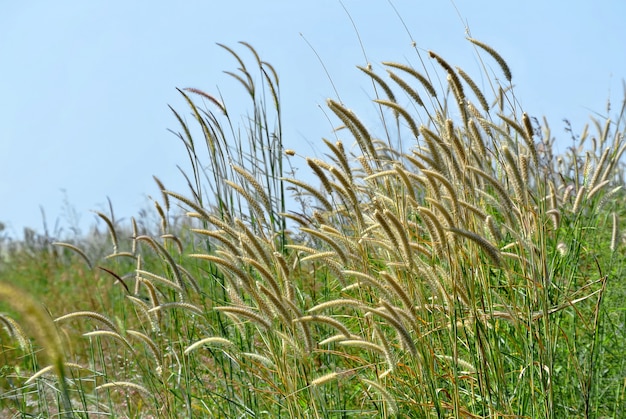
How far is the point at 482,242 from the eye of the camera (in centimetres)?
240

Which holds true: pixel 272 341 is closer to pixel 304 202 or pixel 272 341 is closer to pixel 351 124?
pixel 351 124

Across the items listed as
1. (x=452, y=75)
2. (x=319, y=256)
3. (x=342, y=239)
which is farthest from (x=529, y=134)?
(x=319, y=256)

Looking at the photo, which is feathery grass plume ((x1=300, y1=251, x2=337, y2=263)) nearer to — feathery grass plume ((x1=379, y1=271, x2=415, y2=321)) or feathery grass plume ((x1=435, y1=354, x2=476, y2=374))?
feathery grass plume ((x1=379, y1=271, x2=415, y2=321))

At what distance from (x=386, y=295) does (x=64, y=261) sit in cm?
1053

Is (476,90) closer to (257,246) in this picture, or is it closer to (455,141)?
(455,141)

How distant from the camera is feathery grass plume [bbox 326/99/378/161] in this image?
9.46 ft

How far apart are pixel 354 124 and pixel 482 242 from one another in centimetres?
76

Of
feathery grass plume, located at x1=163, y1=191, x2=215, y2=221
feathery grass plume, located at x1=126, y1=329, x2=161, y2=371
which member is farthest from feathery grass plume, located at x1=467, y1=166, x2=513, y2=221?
feathery grass plume, located at x1=126, y1=329, x2=161, y2=371

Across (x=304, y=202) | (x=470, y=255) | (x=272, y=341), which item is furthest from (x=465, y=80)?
(x=304, y=202)

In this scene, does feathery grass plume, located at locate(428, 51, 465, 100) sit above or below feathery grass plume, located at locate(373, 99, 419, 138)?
above

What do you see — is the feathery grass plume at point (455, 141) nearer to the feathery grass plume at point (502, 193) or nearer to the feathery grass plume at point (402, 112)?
the feathery grass plume at point (502, 193)

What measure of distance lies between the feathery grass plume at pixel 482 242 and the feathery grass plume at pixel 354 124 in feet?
2.15

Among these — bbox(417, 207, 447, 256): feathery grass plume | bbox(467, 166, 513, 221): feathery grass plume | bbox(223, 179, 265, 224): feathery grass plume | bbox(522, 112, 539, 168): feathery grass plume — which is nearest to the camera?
bbox(417, 207, 447, 256): feathery grass plume

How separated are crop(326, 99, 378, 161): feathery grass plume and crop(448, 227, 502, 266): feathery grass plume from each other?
655mm
